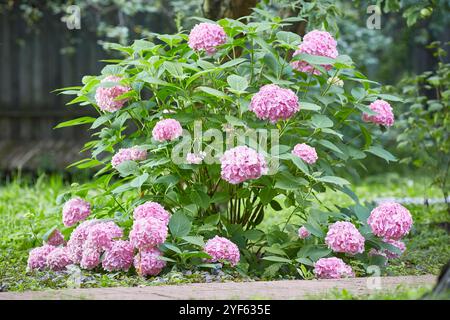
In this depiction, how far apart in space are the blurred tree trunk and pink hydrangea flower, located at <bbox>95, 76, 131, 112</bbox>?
1.51m

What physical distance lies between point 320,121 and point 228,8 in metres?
1.69

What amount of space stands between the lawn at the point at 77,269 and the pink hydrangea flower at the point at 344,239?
0.84 ft

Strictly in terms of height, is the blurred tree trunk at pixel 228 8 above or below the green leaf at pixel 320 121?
above

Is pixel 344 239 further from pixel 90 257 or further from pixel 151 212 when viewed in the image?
pixel 90 257

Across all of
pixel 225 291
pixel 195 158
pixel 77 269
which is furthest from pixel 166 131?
pixel 225 291

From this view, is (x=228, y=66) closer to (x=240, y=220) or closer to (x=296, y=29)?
(x=240, y=220)

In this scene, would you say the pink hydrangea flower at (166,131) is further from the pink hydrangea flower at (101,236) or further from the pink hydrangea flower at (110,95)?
the pink hydrangea flower at (101,236)

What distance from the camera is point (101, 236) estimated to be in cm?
358

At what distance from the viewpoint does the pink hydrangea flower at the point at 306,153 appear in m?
3.51

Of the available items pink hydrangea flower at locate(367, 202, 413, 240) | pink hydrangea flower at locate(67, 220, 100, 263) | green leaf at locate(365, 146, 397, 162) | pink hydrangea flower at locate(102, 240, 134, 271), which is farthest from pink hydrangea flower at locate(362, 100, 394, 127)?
pink hydrangea flower at locate(67, 220, 100, 263)

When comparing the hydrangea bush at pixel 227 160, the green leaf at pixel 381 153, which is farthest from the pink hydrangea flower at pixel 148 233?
the green leaf at pixel 381 153

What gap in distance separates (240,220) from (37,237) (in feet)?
4.54
